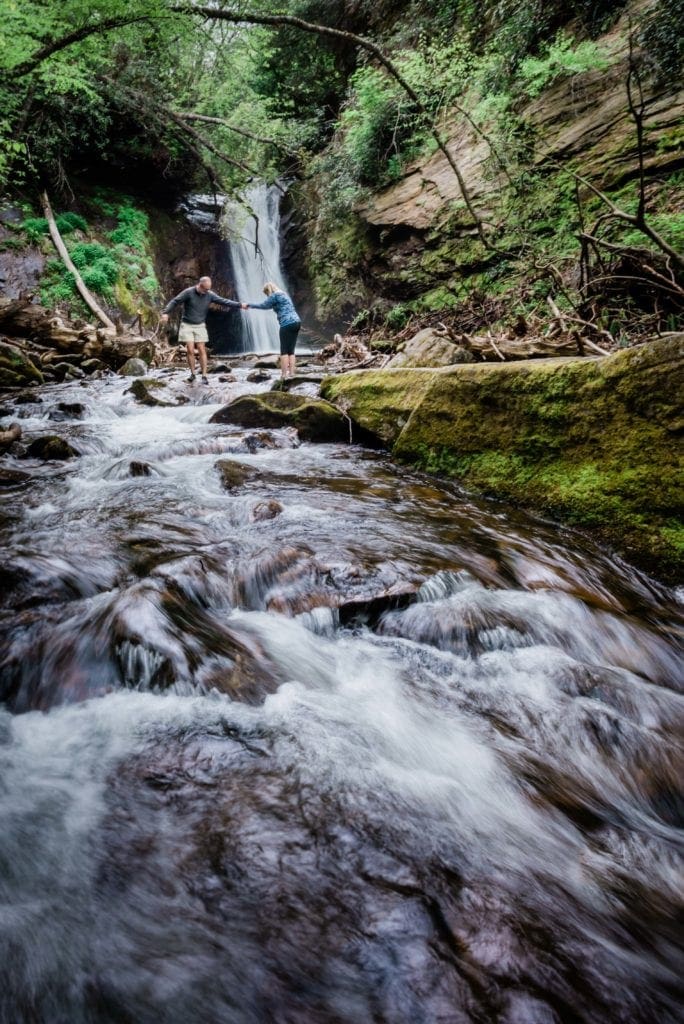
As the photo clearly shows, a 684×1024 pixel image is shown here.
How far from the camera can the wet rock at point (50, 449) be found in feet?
17.4

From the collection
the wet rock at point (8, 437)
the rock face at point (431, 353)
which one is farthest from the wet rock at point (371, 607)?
the rock face at point (431, 353)

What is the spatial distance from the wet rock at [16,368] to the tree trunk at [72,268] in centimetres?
496

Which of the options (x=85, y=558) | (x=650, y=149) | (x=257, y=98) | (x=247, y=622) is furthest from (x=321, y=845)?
(x=257, y=98)

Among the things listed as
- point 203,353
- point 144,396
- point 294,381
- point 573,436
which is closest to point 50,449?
point 144,396

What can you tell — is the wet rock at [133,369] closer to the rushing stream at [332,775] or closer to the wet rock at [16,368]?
the wet rock at [16,368]

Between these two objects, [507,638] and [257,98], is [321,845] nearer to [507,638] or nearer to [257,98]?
[507,638]

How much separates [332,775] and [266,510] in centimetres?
246

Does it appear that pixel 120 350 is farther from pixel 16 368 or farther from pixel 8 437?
pixel 8 437

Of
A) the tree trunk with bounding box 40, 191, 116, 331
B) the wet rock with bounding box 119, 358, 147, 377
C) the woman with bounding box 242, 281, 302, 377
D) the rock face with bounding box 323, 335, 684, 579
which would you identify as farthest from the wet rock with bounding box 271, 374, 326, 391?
the tree trunk with bounding box 40, 191, 116, 331

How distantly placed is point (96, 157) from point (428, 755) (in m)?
22.0

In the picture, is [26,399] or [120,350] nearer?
[26,399]

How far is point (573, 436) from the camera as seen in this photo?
379 cm

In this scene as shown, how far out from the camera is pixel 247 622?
260 cm

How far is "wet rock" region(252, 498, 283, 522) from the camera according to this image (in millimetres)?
3828
